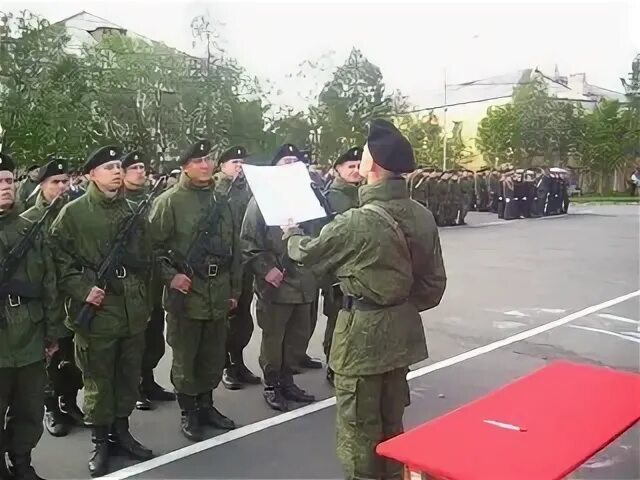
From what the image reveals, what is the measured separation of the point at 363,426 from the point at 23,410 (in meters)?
1.50

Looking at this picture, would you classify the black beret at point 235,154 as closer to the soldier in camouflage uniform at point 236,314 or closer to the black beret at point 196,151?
the soldier in camouflage uniform at point 236,314

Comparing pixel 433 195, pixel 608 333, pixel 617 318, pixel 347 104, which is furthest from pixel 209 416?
pixel 433 195

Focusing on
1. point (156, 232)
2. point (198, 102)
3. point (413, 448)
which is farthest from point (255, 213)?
point (198, 102)

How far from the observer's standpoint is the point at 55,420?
3805 mm

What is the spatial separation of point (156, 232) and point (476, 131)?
433 inches

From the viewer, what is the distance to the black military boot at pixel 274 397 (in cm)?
413

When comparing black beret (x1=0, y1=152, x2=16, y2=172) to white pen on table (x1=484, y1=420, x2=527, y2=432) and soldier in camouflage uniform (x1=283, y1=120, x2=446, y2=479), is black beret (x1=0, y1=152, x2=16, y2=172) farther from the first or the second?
white pen on table (x1=484, y1=420, x2=527, y2=432)

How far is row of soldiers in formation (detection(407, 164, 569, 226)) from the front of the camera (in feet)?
51.6

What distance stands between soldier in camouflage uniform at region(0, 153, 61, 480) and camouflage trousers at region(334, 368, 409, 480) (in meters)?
1.33

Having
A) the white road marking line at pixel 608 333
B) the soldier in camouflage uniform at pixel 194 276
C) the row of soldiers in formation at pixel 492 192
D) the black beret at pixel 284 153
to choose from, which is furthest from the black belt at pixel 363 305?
the row of soldiers in formation at pixel 492 192

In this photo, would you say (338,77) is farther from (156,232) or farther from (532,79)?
(532,79)

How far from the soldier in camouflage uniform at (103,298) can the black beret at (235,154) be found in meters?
1.36

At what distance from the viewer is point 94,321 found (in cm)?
325

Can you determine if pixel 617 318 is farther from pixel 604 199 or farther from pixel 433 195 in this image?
pixel 433 195
